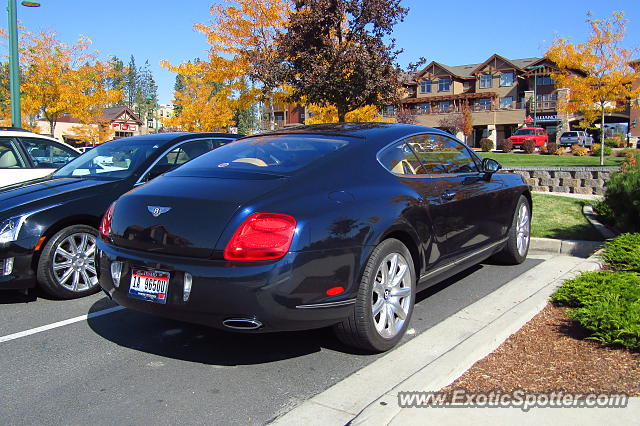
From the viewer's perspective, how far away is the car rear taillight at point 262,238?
128 inches

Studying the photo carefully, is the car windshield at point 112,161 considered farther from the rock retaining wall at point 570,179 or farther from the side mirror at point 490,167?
the rock retaining wall at point 570,179

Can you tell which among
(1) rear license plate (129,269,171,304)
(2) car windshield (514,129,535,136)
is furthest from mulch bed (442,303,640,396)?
(2) car windshield (514,129,535,136)

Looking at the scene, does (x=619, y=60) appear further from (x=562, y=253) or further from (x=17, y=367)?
(x=17, y=367)

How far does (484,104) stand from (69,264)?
6420 centimetres

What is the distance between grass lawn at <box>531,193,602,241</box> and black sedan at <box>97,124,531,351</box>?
12.8ft

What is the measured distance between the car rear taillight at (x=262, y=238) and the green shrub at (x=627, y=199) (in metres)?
4.85

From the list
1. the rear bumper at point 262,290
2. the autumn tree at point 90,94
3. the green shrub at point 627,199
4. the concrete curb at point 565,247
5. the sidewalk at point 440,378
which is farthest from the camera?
the autumn tree at point 90,94

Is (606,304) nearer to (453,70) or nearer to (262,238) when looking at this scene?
(262,238)

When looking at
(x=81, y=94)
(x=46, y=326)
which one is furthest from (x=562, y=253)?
(x=81, y=94)

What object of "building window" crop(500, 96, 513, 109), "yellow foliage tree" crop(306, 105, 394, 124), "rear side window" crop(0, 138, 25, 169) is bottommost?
"rear side window" crop(0, 138, 25, 169)

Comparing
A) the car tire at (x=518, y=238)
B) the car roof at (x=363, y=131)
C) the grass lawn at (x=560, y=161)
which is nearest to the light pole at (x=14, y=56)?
the car roof at (x=363, y=131)

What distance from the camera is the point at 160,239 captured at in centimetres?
352

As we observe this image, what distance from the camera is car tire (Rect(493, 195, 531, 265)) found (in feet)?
20.3

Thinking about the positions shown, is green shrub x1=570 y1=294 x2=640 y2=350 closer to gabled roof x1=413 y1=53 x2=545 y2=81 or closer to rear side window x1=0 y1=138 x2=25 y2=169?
rear side window x1=0 y1=138 x2=25 y2=169
